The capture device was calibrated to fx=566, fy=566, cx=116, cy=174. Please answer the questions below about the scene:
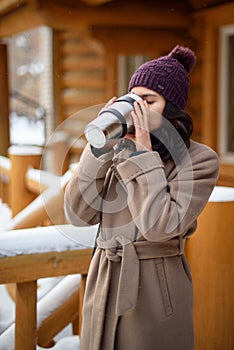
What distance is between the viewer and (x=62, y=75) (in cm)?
837

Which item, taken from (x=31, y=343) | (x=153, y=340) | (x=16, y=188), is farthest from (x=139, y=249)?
(x=16, y=188)

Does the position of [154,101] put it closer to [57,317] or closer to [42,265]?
[42,265]

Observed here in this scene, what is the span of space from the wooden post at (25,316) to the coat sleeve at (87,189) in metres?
0.34

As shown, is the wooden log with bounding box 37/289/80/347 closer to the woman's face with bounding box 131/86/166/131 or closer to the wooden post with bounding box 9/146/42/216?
the woman's face with bounding box 131/86/166/131

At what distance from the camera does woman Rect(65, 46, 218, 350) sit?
1.38 meters

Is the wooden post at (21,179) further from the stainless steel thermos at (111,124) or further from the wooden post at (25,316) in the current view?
the stainless steel thermos at (111,124)

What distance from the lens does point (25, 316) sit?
5.77 ft

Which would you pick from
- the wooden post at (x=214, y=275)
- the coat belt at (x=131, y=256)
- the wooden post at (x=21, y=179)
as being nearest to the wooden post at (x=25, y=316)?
the coat belt at (x=131, y=256)

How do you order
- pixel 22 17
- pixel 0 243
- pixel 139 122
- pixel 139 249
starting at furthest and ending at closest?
pixel 22 17
pixel 0 243
pixel 139 249
pixel 139 122

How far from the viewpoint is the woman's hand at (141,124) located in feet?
4.45

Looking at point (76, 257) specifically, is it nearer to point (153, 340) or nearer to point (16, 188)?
point (153, 340)

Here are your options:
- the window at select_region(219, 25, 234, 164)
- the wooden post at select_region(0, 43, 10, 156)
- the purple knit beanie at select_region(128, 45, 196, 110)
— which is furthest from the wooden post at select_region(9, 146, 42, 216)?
the wooden post at select_region(0, 43, 10, 156)

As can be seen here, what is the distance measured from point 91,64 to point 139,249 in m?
6.61

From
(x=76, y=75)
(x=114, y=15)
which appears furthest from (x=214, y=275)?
(x=76, y=75)
